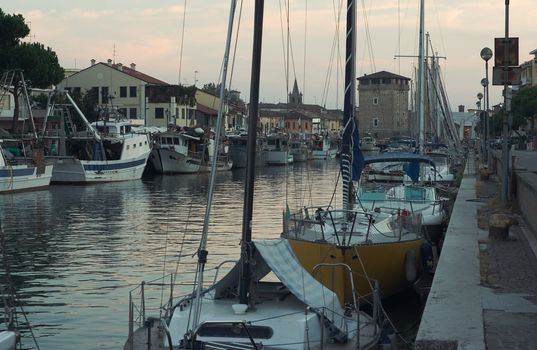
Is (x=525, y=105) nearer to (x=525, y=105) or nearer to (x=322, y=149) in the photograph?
(x=525, y=105)

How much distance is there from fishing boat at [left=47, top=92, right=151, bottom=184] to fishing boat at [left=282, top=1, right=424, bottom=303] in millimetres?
38908

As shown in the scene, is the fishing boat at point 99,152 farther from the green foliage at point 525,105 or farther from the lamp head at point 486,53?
the green foliage at point 525,105

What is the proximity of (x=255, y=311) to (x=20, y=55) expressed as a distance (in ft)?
190

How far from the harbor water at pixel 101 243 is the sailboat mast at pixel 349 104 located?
48.0 inches

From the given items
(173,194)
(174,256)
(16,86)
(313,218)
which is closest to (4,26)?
(16,86)

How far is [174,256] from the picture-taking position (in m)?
23.0

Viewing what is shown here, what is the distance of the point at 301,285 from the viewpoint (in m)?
10.6

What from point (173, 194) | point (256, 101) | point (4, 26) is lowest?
point (173, 194)

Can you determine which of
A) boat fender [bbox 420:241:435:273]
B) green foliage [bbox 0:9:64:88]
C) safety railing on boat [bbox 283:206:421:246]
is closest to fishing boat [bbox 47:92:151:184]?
green foliage [bbox 0:9:64:88]

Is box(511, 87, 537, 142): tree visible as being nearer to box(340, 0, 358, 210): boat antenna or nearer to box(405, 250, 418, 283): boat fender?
box(340, 0, 358, 210): boat antenna

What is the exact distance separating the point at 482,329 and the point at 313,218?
26.8ft

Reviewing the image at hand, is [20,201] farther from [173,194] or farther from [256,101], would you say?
[256,101]

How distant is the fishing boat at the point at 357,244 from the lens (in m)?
14.5

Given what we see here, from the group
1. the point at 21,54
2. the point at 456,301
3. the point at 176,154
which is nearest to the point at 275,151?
the point at 176,154
